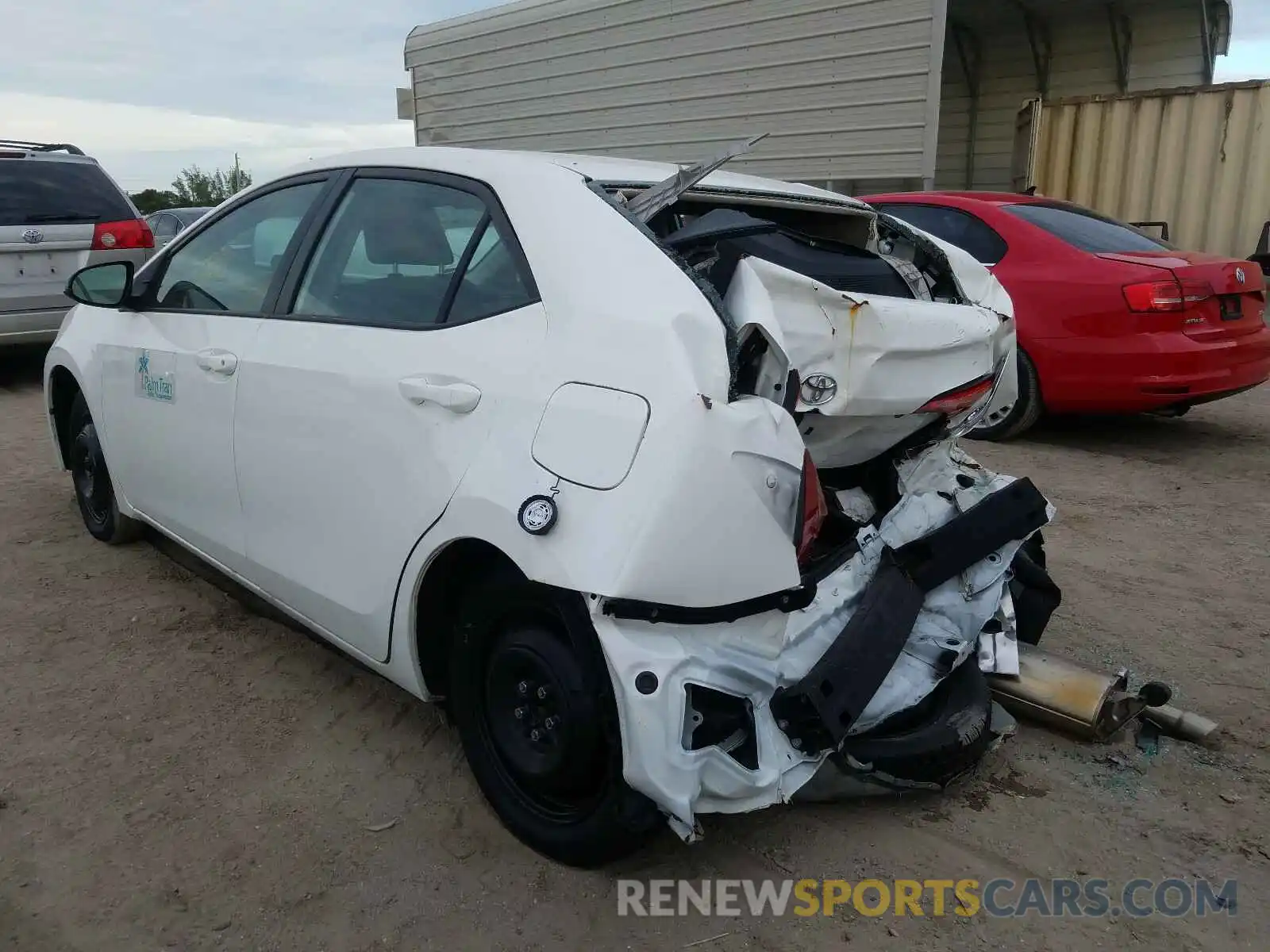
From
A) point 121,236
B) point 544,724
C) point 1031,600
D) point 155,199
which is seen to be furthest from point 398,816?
point 155,199

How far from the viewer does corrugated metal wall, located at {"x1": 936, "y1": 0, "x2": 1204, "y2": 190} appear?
39.0 feet

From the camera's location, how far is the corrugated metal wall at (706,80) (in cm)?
869

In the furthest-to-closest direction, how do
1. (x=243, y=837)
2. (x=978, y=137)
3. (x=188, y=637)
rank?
(x=978, y=137) < (x=188, y=637) < (x=243, y=837)

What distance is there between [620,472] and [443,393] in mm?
574

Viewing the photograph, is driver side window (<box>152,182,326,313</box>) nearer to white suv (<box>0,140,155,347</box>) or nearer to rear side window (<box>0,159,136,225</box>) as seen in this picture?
white suv (<box>0,140,155,347</box>)

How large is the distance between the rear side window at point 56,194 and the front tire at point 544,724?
666cm

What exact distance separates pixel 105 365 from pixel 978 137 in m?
12.4

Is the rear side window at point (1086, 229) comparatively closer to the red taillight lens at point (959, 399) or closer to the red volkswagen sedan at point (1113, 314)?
the red volkswagen sedan at point (1113, 314)

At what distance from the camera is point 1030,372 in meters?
6.17

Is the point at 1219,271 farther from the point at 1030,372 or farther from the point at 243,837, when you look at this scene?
the point at 243,837

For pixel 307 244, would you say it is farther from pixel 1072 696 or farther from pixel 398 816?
pixel 1072 696

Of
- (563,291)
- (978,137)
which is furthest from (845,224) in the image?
(978,137)

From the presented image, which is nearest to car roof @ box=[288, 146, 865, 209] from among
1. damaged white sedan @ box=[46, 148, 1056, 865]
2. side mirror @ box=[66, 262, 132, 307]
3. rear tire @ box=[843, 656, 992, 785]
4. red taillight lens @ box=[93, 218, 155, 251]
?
damaged white sedan @ box=[46, 148, 1056, 865]

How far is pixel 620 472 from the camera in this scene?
6.73ft
